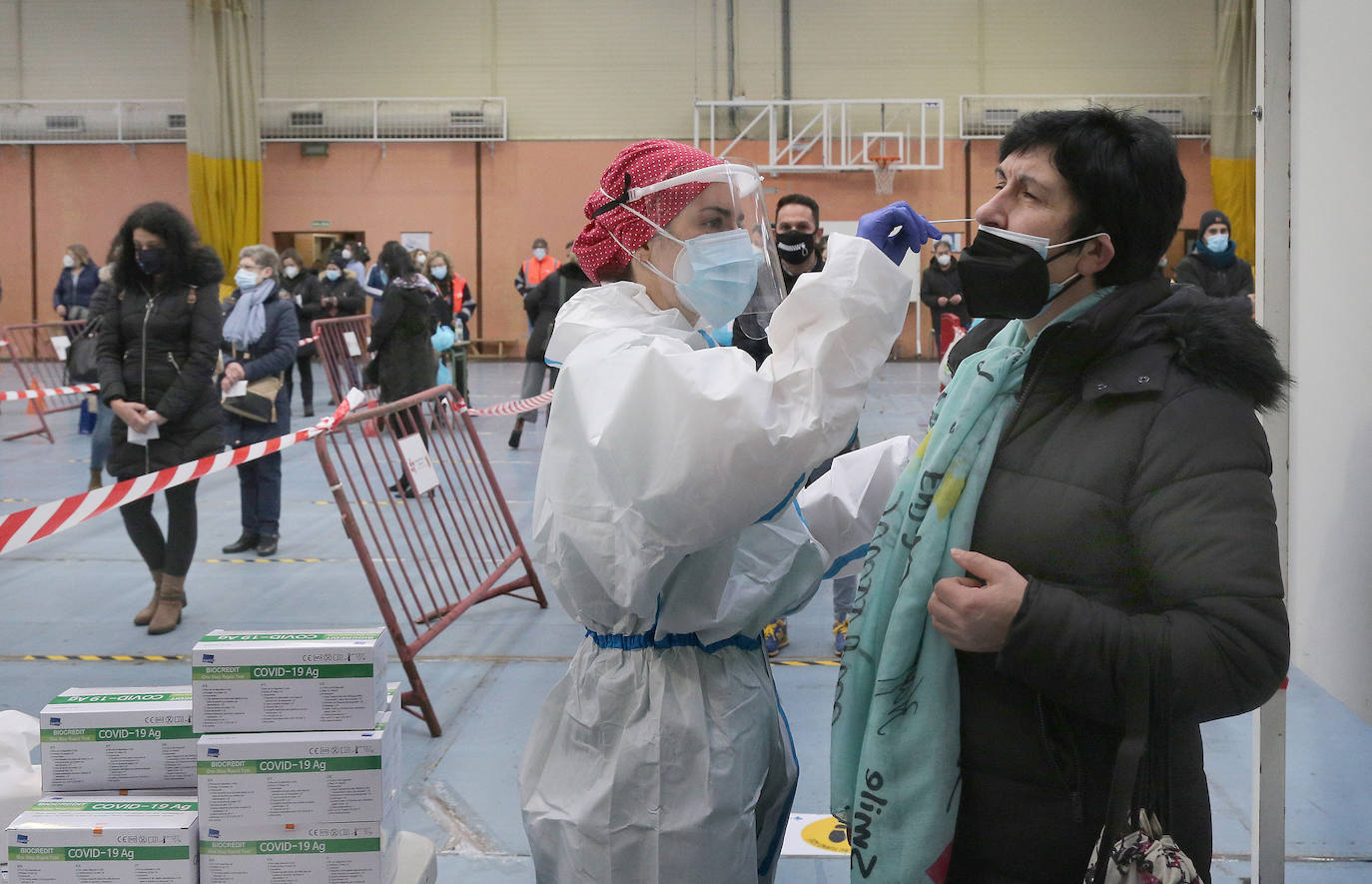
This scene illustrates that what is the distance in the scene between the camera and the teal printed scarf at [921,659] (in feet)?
4.80

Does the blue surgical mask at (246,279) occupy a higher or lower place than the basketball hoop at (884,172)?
lower

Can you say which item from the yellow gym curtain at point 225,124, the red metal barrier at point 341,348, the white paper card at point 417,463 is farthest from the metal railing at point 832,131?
the white paper card at point 417,463

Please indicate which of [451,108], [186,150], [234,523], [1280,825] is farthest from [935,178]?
[1280,825]

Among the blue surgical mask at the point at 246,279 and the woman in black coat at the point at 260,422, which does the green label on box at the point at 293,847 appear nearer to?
the woman in black coat at the point at 260,422

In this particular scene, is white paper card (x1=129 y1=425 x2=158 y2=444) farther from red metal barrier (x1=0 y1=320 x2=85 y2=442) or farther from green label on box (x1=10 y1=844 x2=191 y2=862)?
red metal barrier (x1=0 y1=320 x2=85 y2=442)

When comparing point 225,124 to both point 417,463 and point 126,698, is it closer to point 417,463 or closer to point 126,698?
point 417,463

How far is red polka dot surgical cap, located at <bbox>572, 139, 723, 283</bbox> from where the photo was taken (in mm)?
1803

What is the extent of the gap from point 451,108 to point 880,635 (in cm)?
1883

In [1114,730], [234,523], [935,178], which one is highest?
[935,178]

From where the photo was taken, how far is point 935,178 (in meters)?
18.5

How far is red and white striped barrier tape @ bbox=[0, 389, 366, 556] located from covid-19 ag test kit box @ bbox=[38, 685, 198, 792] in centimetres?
83

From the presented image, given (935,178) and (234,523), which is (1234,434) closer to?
(234,523)

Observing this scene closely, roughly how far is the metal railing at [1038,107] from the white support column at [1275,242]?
1683 centimetres

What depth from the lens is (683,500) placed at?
140 centimetres
